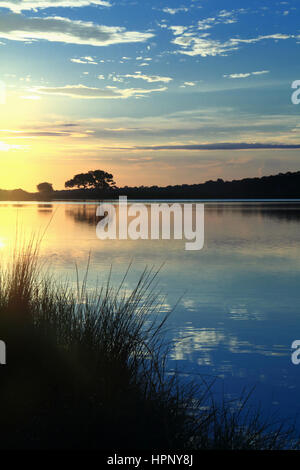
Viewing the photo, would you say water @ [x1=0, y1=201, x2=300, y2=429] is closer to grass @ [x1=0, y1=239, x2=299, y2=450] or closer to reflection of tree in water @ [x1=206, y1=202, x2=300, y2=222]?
grass @ [x1=0, y1=239, x2=299, y2=450]

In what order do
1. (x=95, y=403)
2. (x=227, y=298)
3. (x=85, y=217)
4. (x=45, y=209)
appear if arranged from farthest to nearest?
(x=45, y=209) → (x=85, y=217) → (x=227, y=298) → (x=95, y=403)

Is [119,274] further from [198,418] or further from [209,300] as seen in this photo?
[198,418]

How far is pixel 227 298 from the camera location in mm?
11016

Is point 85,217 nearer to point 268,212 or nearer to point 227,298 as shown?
point 268,212

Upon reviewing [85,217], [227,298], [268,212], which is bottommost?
[227,298]

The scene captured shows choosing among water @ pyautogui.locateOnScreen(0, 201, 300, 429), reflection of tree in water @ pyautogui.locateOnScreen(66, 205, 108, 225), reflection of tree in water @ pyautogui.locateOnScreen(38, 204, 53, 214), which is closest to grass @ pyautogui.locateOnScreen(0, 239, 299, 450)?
water @ pyautogui.locateOnScreen(0, 201, 300, 429)

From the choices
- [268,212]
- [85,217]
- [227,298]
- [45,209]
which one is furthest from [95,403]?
[45,209]

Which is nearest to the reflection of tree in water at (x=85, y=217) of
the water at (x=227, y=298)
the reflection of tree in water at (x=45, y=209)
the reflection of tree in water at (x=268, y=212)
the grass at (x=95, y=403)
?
the reflection of tree in water at (x=45, y=209)

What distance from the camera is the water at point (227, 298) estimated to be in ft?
21.6

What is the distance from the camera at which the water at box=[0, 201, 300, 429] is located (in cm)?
657

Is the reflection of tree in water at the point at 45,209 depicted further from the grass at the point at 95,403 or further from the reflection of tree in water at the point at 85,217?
the grass at the point at 95,403

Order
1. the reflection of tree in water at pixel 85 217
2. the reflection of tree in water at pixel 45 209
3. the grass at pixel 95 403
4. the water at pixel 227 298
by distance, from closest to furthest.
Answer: the grass at pixel 95 403 → the water at pixel 227 298 → the reflection of tree in water at pixel 85 217 → the reflection of tree in water at pixel 45 209

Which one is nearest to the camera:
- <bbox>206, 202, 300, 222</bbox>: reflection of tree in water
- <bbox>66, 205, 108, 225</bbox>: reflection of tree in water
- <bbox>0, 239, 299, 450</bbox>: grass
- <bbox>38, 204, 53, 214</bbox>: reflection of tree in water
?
<bbox>0, 239, 299, 450</bbox>: grass
